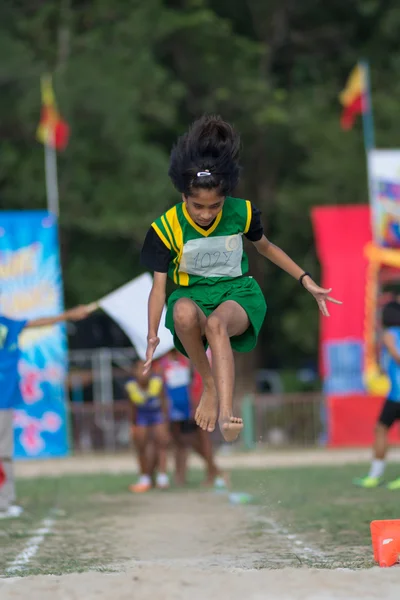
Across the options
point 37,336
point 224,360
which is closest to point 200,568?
point 224,360

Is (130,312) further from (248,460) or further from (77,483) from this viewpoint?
(248,460)

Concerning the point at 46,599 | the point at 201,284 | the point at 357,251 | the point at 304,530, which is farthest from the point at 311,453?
the point at 46,599

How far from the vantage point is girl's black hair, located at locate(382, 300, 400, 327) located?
1273cm

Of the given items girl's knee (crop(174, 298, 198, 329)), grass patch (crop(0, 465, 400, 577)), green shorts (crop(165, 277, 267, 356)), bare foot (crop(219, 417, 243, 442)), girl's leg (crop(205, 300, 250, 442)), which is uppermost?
green shorts (crop(165, 277, 267, 356))

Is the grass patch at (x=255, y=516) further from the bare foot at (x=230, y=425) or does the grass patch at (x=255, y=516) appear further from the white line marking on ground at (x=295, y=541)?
the bare foot at (x=230, y=425)

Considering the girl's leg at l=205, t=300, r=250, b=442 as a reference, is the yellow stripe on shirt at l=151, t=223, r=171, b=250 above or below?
above

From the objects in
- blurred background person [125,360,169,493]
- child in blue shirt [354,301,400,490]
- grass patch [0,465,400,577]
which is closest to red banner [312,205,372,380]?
grass patch [0,465,400,577]

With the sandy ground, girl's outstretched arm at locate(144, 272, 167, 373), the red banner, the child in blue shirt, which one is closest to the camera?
the sandy ground

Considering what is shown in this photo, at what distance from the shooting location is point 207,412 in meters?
7.47

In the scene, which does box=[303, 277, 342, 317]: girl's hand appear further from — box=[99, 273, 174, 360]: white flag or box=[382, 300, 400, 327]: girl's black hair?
box=[382, 300, 400, 327]: girl's black hair

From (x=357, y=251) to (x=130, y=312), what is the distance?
1289 centimetres

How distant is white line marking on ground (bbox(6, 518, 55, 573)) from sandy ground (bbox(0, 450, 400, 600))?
566 millimetres

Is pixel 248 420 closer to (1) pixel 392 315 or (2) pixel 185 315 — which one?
(1) pixel 392 315

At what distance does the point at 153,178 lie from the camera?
27.2 meters
